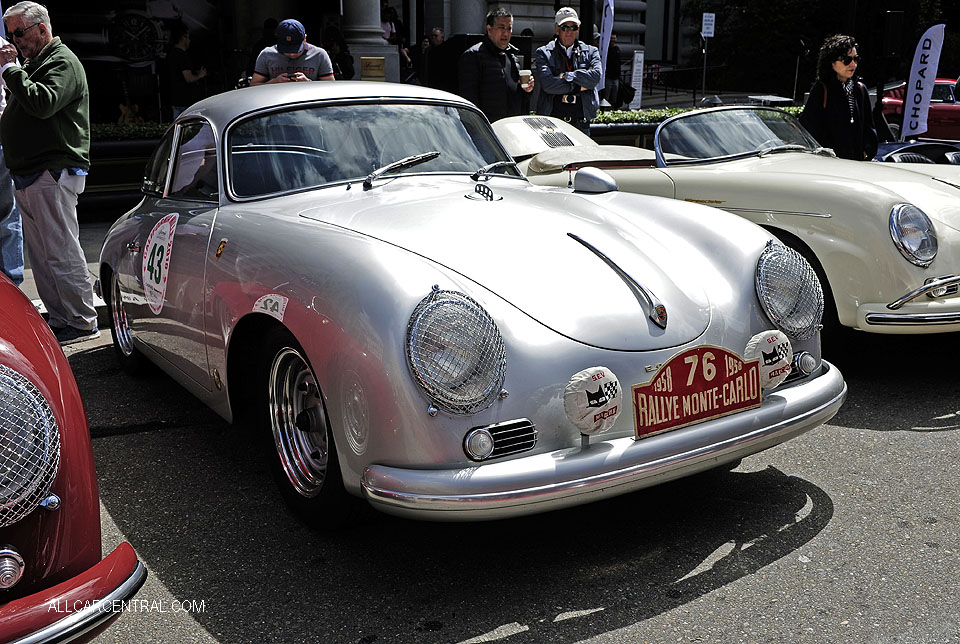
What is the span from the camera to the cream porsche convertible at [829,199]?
4.38 m

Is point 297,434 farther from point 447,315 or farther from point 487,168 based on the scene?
point 487,168

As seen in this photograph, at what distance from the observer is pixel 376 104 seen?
4062mm

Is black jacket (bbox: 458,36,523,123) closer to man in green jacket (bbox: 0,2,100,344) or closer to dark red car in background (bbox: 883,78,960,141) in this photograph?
man in green jacket (bbox: 0,2,100,344)

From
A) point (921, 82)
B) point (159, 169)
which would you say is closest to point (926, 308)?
point (159, 169)

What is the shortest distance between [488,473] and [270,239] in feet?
4.14

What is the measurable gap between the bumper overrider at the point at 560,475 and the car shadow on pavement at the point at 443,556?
320 mm

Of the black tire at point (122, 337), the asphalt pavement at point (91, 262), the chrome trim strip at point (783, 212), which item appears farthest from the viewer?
the asphalt pavement at point (91, 262)

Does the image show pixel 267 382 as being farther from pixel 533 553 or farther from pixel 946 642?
pixel 946 642

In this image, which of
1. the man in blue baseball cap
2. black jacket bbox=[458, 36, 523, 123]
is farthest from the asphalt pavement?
black jacket bbox=[458, 36, 523, 123]

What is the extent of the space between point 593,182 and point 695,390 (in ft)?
4.51

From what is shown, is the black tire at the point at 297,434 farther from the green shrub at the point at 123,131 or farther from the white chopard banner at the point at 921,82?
the white chopard banner at the point at 921,82

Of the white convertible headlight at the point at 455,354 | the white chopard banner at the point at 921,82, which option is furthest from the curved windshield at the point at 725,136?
the white chopard banner at the point at 921,82

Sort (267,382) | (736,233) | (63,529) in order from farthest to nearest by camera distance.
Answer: (736,233) < (267,382) < (63,529)

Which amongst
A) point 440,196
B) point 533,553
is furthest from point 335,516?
point 440,196
